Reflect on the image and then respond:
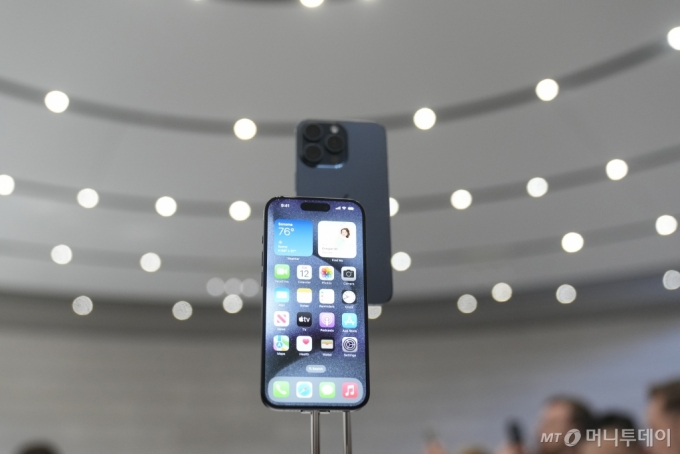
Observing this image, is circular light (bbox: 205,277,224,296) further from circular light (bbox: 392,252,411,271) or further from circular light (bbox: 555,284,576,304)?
circular light (bbox: 555,284,576,304)

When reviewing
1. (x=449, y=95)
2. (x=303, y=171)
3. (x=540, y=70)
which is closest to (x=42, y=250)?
(x=449, y=95)

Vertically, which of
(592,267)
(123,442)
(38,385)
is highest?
(592,267)

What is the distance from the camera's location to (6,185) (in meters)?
5.64

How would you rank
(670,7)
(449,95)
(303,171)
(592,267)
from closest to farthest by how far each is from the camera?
1. (303,171)
2. (670,7)
3. (449,95)
4. (592,267)

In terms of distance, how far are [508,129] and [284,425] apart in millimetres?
5401

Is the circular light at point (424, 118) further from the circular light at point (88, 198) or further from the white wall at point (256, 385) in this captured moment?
the white wall at point (256, 385)

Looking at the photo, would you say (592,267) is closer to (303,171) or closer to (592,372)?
(592,372)

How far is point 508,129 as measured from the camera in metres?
5.01

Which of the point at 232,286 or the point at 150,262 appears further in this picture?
the point at 232,286

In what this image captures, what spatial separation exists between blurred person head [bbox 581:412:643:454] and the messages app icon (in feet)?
7.54

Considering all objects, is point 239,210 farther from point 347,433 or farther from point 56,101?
point 347,433

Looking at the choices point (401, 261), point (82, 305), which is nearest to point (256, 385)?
point (82, 305)

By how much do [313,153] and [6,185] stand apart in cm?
475

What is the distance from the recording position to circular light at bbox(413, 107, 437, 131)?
192 inches
